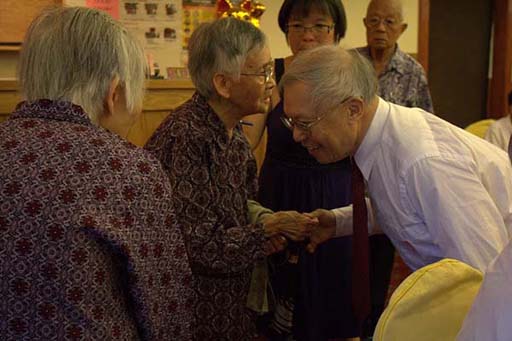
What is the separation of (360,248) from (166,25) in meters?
2.09

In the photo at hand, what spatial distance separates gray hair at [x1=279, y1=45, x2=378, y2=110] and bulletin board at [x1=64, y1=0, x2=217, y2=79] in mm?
1850

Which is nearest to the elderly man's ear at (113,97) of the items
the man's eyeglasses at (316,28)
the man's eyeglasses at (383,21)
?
the man's eyeglasses at (316,28)

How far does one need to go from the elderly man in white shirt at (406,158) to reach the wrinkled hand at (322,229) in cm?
29

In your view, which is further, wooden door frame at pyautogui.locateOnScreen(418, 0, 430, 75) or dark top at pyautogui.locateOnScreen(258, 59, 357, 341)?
wooden door frame at pyautogui.locateOnScreen(418, 0, 430, 75)

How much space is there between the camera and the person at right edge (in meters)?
2.88

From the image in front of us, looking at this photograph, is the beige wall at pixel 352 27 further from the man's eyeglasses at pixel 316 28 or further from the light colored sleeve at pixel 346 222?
the light colored sleeve at pixel 346 222

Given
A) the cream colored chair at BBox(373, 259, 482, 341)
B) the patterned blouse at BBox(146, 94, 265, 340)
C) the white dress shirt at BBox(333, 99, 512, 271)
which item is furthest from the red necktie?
the cream colored chair at BBox(373, 259, 482, 341)

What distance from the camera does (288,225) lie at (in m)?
1.99

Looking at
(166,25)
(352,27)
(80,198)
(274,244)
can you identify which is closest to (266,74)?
(274,244)

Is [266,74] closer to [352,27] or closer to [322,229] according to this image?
[322,229]

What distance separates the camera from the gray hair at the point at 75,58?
4.25 feet

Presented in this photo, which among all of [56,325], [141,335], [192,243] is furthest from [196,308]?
[56,325]

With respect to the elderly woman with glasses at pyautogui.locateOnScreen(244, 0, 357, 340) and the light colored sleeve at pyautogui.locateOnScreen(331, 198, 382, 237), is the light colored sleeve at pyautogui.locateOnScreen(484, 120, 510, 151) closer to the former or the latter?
the elderly woman with glasses at pyautogui.locateOnScreen(244, 0, 357, 340)

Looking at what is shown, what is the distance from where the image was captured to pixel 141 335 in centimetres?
140
